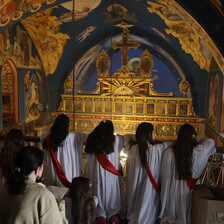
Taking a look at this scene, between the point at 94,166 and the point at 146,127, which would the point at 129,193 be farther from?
the point at 146,127

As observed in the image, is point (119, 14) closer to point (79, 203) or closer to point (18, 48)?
point (18, 48)

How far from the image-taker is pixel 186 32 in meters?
11.5

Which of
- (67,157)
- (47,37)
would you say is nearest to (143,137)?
(67,157)

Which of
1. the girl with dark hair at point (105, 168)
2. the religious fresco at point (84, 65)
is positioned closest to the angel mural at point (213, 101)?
the religious fresco at point (84, 65)

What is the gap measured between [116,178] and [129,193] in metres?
0.28

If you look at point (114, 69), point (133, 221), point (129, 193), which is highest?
point (114, 69)

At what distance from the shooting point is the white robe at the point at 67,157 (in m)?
3.88

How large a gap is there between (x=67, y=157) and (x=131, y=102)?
9777 millimetres

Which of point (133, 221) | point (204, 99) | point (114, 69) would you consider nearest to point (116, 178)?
point (133, 221)

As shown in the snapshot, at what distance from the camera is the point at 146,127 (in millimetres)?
3537

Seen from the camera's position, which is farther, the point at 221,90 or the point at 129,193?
the point at 221,90

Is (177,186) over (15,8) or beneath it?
beneath

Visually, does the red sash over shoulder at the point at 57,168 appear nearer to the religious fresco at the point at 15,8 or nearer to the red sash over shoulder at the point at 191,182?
the red sash over shoulder at the point at 191,182

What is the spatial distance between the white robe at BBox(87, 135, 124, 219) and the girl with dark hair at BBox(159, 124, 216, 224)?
24.7 inches
